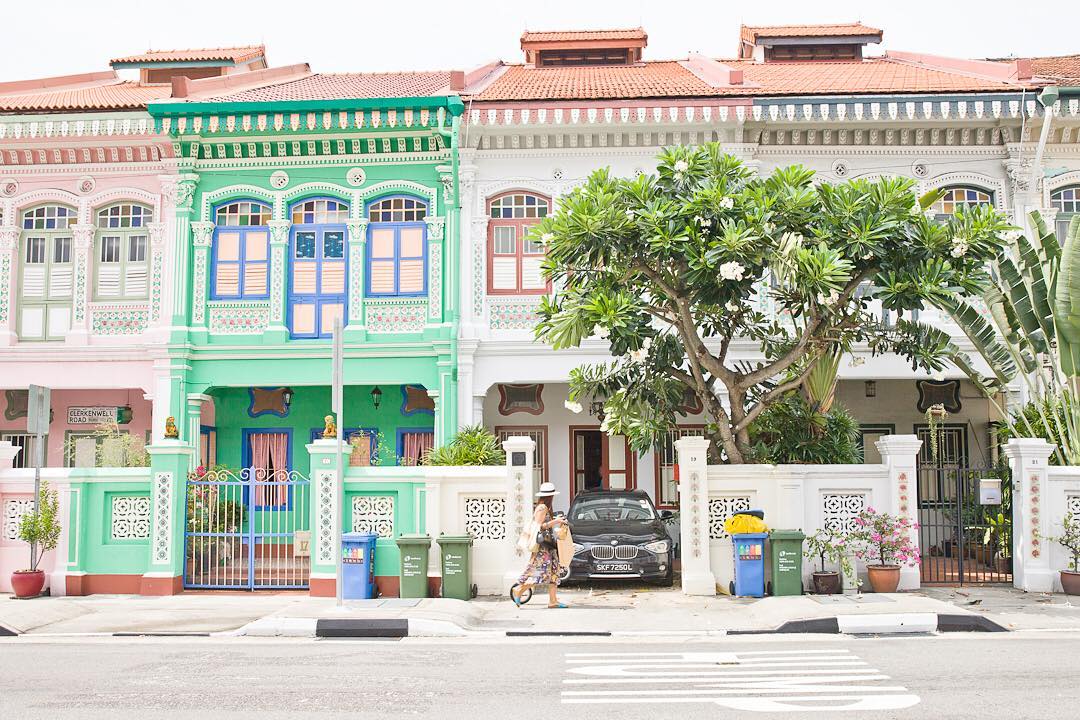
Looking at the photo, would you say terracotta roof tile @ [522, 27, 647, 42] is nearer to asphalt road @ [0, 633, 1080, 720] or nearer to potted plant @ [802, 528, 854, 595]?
potted plant @ [802, 528, 854, 595]

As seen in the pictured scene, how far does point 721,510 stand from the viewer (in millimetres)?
14273

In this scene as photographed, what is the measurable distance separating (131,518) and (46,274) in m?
7.28

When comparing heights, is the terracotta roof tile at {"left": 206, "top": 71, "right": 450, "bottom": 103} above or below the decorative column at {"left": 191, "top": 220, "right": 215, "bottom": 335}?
above

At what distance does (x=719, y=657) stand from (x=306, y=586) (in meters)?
7.06

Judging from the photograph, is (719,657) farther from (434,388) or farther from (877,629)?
(434,388)

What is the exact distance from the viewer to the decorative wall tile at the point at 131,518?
14625 millimetres

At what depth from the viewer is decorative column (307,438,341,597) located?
1395 cm

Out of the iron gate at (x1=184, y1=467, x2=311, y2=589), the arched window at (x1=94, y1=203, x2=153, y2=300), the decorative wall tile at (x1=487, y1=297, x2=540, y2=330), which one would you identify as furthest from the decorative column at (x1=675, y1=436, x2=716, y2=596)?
→ the arched window at (x1=94, y1=203, x2=153, y2=300)

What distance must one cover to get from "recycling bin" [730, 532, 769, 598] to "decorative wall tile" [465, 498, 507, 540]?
3.18 m

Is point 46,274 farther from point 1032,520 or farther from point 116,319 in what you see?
point 1032,520

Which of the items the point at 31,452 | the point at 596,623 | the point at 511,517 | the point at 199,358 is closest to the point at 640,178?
the point at 511,517

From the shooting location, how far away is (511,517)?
14125 millimetres

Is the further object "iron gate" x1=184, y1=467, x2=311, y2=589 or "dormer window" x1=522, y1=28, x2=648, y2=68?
"dormer window" x1=522, y1=28, x2=648, y2=68

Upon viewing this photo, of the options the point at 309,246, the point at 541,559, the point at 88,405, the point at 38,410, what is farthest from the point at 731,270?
the point at 88,405
